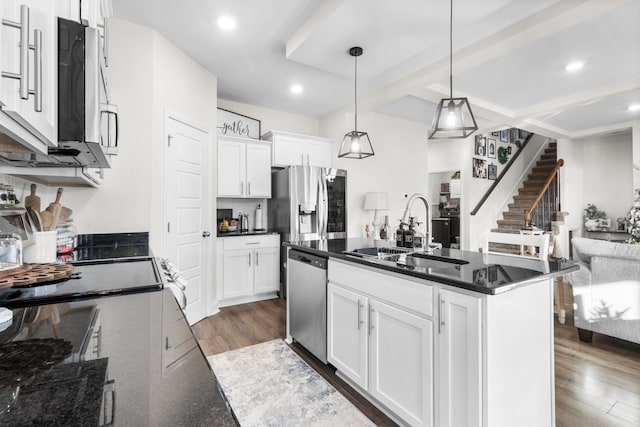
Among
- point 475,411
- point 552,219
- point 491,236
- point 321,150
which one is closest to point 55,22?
point 475,411

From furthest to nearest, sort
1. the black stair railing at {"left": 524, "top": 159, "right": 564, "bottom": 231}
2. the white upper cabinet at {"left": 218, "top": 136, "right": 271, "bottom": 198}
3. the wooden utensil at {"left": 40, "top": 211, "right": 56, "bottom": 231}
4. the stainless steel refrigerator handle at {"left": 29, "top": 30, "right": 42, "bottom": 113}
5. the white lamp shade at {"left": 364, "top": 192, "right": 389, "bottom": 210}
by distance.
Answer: the black stair railing at {"left": 524, "top": 159, "right": 564, "bottom": 231} → the white lamp shade at {"left": 364, "top": 192, "right": 389, "bottom": 210} → the white upper cabinet at {"left": 218, "top": 136, "right": 271, "bottom": 198} → the wooden utensil at {"left": 40, "top": 211, "right": 56, "bottom": 231} → the stainless steel refrigerator handle at {"left": 29, "top": 30, "right": 42, "bottom": 113}

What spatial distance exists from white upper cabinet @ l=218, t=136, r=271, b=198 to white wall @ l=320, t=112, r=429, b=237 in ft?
3.89

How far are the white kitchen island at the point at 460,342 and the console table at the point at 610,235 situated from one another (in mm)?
6973

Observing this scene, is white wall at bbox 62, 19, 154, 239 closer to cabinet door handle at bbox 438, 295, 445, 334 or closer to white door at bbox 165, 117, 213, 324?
white door at bbox 165, 117, 213, 324

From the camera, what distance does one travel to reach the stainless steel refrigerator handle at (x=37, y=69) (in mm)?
588

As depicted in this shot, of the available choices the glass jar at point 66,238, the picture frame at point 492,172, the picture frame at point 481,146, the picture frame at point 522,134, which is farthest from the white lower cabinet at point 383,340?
the picture frame at point 522,134

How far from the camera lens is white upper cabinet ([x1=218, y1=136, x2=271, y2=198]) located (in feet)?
13.0

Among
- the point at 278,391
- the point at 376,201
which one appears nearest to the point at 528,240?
the point at 376,201

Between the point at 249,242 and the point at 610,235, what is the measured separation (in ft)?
25.0

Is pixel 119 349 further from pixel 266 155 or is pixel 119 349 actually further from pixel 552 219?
pixel 552 219

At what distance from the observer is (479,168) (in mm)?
6660

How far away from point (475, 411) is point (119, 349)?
1327mm

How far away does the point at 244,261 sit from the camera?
393 centimetres

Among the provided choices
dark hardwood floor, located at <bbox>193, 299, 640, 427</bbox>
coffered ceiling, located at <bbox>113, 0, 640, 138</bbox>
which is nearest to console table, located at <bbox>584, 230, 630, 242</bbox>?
coffered ceiling, located at <bbox>113, 0, 640, 138</bbox>
